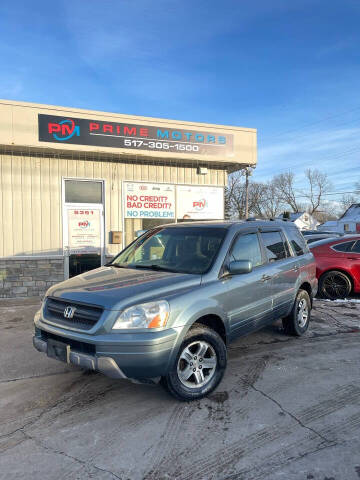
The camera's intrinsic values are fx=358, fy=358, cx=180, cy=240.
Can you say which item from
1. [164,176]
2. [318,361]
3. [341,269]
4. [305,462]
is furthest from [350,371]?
[164,176]

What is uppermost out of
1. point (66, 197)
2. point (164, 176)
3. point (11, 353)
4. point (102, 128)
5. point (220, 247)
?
point (102, 128)

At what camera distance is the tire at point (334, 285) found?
8281mm

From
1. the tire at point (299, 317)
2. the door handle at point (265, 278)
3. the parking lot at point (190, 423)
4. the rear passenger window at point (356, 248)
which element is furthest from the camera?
the rear passenger window at point (356, 248)

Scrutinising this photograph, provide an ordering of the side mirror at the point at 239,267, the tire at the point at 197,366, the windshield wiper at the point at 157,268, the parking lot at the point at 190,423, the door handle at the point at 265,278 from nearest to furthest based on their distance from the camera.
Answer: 1. the parking lot at the point at 190,423
2. the tire at the point at 197,366
3. the side mirror at the point at 239,267
4. the windshield wiper at the point at 157,268
5. the door handle at the point at 265,278

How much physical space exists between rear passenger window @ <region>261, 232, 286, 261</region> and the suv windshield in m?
0.93

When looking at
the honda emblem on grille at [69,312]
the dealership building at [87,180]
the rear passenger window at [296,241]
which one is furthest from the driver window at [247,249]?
the dealership building at [87,180]

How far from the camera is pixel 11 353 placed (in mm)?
5094

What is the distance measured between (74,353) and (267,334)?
359cm

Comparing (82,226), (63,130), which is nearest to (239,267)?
(82,226)

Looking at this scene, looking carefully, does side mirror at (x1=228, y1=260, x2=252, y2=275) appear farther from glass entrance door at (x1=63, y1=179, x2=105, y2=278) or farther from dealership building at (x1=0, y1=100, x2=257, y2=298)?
glass entrance door at (x1=63, y1=179, x2=105, y2=278)

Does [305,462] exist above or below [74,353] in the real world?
below

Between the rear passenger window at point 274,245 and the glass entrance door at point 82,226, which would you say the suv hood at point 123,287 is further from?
the glass entrance door at point 82,226

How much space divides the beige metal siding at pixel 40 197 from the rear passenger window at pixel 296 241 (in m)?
5.48

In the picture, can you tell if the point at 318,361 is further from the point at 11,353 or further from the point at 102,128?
the point at 102,128
